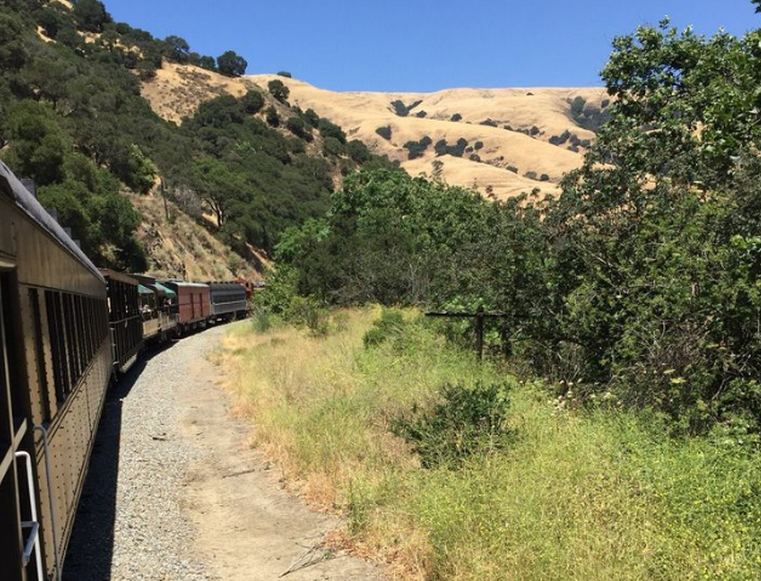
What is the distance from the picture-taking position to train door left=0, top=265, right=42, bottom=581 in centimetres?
282

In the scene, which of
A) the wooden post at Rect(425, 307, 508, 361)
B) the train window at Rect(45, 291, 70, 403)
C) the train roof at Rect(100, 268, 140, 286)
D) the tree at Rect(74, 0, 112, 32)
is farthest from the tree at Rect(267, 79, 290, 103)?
the train window at Rect(45, 291, 70, 403)

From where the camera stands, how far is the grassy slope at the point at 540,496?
4.29 m

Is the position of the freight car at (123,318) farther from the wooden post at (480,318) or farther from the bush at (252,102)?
the bush at (252,102)

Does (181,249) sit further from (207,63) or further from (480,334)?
(207,63)

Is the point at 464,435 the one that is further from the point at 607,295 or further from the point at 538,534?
the point at 607,295

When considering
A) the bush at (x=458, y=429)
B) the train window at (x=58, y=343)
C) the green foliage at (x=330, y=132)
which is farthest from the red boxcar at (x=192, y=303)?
the green foliage at (x=330, y=132)

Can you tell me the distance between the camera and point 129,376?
1805cm

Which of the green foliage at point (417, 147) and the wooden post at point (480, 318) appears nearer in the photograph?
the wooden post at point (480, 318)

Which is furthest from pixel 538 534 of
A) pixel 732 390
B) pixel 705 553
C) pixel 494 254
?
pixel 494 254

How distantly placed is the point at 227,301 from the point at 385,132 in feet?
407

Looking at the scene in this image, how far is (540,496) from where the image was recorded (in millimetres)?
5141

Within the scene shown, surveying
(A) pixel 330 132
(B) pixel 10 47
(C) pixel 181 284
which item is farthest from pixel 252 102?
(C) pixel 181 284

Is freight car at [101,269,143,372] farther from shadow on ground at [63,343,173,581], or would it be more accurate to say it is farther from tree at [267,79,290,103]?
tree at [267,79,290,103]

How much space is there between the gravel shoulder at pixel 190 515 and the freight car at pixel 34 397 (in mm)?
876
